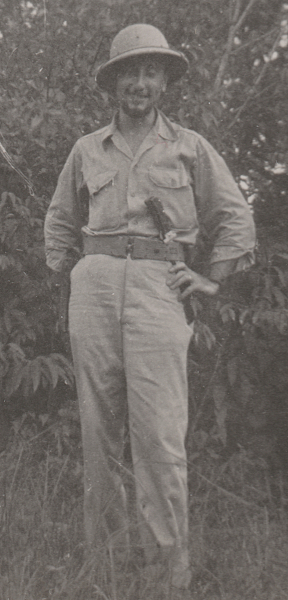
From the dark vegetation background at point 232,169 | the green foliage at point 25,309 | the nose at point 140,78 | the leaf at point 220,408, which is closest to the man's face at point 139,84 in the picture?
the nose at point 140,78

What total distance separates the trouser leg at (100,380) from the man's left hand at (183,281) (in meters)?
0.21

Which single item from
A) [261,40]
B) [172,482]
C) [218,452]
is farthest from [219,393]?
[261,40]

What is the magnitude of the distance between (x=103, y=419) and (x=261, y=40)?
279 centimetres

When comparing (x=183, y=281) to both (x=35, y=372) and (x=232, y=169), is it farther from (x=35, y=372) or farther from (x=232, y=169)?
(x=232, y=169)

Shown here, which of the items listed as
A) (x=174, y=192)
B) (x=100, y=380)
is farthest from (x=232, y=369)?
(x=174, y=192)

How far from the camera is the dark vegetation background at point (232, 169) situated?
448cm

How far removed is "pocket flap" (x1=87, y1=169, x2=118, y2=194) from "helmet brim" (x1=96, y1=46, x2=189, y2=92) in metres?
0.46

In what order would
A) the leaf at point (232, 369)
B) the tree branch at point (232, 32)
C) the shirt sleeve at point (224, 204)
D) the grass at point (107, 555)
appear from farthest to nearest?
the tree branch at point (232, 32)
the leaf at point (232, 369)
the shirt sleeve at point (224, 204)
the grass at point (107, 555)

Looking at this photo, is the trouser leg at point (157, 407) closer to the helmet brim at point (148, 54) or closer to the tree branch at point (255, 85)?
the helmet brim at point (148, 54)

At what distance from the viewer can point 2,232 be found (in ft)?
14.6

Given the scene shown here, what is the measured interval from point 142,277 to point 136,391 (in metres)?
0.46

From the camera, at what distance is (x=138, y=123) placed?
3.34 metres

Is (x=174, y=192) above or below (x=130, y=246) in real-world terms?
above

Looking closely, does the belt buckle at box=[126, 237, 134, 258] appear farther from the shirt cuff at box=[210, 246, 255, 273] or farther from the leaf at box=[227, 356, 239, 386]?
the leaf at box=[227, 356, 239, 386]
